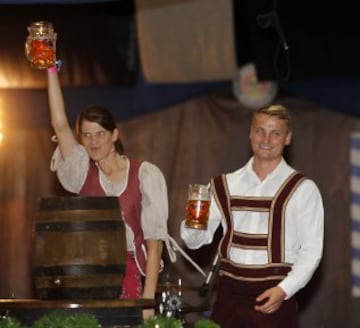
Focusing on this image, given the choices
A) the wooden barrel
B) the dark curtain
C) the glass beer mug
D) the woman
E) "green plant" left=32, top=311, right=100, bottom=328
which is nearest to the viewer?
"green plant" left=32, top=311, right=100, bottom=328

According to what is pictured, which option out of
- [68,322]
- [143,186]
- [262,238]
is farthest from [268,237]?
[68,322]

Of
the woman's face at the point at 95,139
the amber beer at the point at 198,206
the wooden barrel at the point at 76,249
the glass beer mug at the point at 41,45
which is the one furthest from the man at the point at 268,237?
the glass beer mug at the point at 41,45

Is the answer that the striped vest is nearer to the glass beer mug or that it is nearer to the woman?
the woman

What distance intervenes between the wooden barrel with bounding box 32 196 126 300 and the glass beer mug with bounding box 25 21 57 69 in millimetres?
530

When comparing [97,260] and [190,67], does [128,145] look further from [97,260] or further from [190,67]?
[97,260]

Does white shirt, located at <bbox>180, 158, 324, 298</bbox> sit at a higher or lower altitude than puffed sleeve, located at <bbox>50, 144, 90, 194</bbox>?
lower

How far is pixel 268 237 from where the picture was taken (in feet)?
16.6

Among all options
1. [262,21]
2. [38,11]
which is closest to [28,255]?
[38,11]

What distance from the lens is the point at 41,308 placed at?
Result: 4.52 meters

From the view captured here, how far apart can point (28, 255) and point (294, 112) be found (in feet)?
6.28

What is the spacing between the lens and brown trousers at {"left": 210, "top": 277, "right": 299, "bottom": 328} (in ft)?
16.5

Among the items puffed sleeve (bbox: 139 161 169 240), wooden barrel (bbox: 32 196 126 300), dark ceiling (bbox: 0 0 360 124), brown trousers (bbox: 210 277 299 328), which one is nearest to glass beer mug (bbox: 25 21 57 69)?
wooden barrel (bbox: 32 196 126 300)

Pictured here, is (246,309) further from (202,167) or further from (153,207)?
(202,167)

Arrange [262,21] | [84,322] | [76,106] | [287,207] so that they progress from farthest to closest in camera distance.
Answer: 1. [76,106]
2. [262,21]
3. [287,207]
4. [84,322]
